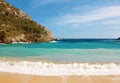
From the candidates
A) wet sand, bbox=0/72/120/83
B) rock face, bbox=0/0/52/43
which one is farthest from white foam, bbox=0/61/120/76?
rock face, bbox=0/0/52/43

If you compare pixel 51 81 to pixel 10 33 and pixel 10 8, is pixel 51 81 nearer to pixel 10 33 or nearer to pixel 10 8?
pixel 10 33

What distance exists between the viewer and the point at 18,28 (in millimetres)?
114250

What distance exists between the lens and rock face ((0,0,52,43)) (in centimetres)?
10188

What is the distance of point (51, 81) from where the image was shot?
38.0 ft

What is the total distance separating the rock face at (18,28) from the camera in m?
102

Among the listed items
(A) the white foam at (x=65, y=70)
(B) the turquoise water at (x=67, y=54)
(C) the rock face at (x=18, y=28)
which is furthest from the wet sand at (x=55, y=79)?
(C) the rock face at (x=18, y=28)

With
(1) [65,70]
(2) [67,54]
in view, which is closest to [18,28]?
(2) [67,54]

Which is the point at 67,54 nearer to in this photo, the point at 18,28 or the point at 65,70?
the point at 65,70

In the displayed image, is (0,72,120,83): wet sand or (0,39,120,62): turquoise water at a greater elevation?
Answer: (0,72,120,83): wet sand

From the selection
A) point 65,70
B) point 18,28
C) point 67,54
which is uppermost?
point 18,28

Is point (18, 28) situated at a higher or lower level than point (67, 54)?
higher

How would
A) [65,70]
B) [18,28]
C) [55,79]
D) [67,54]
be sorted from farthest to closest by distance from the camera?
1. [18,28]
2. [67,54]
3. [65,70]
4. [55,79]

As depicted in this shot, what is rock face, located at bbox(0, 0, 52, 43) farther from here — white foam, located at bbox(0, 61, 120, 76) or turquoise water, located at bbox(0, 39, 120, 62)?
white foam, located at bbox(0, 61, 120, 76)

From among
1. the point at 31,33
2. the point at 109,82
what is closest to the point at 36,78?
the point at 109,82
